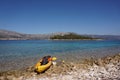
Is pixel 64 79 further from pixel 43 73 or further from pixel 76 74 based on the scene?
pixel 43 73

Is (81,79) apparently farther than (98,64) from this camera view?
No

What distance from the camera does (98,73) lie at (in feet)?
36.7

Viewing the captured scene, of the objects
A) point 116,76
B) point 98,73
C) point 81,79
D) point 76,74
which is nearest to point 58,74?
point 76,74

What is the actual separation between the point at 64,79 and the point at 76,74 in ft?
4.19

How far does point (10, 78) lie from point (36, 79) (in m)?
1.86

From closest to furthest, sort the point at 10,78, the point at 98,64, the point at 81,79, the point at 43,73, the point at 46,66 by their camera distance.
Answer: the point at 81,79 < the point at 10,78 < the point at 43,73 < the point at 46,66 < the point at 98,64

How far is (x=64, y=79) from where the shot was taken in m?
10.3

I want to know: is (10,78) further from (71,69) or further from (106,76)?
(106,76)

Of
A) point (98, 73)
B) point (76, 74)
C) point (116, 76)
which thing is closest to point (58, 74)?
point (76, 74)

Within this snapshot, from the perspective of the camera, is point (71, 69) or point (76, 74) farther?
point (71, 69)

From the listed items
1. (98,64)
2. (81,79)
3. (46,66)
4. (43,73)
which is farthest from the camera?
(98,64)

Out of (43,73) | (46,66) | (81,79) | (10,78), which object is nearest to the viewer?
(81,79)

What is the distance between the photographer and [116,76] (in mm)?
10250

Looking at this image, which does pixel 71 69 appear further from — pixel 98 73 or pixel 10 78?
pixel 10 78
